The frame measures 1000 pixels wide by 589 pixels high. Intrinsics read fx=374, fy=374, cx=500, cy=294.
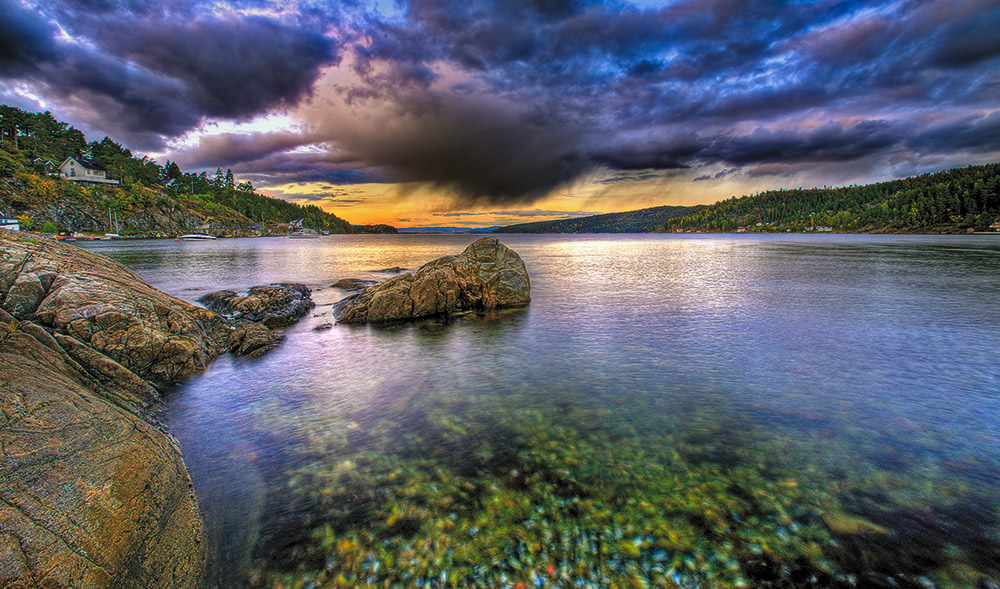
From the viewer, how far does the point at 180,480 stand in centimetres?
637

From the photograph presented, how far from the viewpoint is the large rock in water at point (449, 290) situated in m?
20.8

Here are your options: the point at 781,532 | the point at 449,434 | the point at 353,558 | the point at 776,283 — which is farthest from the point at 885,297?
the point at 353,558

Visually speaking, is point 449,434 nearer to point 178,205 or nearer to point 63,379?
point 63,379

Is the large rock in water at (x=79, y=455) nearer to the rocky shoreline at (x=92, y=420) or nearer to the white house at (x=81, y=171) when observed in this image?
the rocky shoreline at (x=92, y=420)

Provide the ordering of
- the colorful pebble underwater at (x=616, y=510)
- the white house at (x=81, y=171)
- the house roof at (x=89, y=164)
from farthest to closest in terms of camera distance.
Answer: the house roof at (x=89, y=164)
the white house at (x=81, y=171)
the colorful pebble underwater at (x=616, y=510)

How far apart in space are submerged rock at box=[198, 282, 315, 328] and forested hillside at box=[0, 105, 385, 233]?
10165cm

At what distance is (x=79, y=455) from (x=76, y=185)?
158718 millimetres

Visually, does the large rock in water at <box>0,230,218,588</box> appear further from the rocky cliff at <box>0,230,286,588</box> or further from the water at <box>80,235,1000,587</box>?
the water at <box>80,235,1000,587</box>

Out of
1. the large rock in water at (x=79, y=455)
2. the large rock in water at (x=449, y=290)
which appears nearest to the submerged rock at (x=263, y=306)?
the large rock in water at (x=449, y=290)

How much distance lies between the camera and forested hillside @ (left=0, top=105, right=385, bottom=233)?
8950cm

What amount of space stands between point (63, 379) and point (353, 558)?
6931 mm

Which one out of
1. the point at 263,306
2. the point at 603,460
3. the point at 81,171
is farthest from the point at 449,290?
the point at 81,171

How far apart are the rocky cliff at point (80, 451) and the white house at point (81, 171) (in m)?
157

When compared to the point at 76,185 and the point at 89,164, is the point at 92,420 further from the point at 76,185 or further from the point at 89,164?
the point at 89,164
